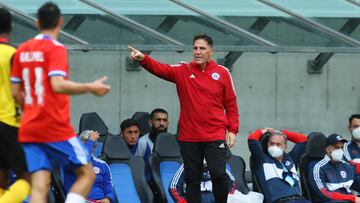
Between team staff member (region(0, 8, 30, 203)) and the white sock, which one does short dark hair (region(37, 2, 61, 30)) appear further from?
the white sock

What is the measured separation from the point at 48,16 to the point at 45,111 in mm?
672

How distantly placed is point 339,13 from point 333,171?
211 centimetres

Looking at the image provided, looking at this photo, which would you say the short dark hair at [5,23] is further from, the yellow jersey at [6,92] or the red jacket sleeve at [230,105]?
the red jacket sleeve at [230,105]

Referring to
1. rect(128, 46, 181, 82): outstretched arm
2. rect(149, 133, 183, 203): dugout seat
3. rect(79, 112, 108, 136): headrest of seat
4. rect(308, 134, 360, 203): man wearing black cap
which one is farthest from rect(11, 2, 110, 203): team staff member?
rect(308, 134, 360, 203): man wearing black cap

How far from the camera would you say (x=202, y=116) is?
11688 mm

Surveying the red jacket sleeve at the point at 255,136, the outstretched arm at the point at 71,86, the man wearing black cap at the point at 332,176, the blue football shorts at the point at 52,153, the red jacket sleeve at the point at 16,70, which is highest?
the red jacket sleeve at the point at 16,70

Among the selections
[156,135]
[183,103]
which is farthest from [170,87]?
[183,103]

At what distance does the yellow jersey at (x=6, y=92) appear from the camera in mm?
9492

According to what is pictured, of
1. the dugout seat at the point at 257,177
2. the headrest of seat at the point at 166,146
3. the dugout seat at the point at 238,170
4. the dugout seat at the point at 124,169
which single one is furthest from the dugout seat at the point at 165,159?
the dugout seat at the point at 257,177

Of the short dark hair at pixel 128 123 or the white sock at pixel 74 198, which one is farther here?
the short dark hair at pixel 128 123

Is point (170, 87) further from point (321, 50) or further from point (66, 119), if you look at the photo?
point (66, 119)

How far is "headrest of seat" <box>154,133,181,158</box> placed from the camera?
44.4ft

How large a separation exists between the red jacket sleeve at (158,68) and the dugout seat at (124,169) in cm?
176

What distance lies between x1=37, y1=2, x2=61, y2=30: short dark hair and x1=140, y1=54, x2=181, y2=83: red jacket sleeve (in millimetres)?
2612
